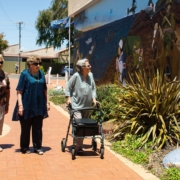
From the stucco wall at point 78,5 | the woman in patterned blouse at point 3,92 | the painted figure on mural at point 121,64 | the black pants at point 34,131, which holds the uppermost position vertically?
the stucco wall at point 78,5

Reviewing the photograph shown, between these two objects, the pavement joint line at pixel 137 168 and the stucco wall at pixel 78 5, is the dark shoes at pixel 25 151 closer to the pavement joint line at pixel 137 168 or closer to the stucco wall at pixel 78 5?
the pavement joint line at pixel 137 168

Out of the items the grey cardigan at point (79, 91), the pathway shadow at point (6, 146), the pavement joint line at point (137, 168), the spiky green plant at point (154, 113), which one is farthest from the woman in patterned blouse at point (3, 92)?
the spiky green plant at point (154, 113)

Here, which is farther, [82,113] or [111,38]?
[111,38]

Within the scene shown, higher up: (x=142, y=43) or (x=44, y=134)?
(x=142, y=43)

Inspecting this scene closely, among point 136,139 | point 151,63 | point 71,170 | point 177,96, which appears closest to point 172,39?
point 151,63

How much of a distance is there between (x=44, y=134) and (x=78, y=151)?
2306 millimetres

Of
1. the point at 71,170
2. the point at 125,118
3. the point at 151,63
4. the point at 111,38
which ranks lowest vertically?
the point at 71,170

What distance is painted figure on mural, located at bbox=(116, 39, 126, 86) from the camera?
1465 cm

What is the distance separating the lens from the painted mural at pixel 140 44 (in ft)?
36.8

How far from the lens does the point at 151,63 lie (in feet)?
40.3

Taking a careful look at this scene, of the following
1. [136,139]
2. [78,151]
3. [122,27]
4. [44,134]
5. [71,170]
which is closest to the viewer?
[71,170]

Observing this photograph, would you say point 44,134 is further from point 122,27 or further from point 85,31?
point 85,31

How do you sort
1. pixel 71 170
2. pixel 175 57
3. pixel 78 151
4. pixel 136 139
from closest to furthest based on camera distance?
pixel 71 170, pixel 78 151, pixel 136 139, pixel 175 57

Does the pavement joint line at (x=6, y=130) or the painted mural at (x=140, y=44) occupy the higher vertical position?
the painted mural at (x=140, y=44)
